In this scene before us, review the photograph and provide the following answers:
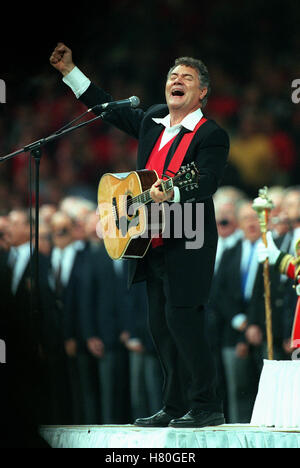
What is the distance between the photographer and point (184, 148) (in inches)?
158

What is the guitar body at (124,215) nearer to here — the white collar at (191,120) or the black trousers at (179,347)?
the black trousers at (179,347)

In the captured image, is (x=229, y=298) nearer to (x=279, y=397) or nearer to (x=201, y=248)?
(x=279, y=397)

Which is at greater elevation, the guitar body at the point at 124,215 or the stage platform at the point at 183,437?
the guitar body at the point at 124,215

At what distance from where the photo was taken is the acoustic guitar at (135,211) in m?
3.78

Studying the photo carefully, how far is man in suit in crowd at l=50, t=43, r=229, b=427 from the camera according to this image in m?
3.93

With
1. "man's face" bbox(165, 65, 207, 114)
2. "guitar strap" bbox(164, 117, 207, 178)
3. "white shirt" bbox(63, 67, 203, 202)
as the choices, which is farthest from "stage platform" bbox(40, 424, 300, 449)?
"man's face" bbox(165, 65, 207, 114)

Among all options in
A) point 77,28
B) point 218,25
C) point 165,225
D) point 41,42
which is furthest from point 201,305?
point 218,25

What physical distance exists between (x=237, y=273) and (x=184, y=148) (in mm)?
2413

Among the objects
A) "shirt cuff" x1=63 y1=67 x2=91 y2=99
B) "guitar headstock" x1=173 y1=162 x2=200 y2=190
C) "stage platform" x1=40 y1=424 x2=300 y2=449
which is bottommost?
"stage platform" x1=40 y1=424 x2=300 y2=449

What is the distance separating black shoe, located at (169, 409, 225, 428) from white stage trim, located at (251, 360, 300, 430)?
1.14 ft

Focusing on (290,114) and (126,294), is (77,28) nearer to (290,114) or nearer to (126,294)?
(290,114)

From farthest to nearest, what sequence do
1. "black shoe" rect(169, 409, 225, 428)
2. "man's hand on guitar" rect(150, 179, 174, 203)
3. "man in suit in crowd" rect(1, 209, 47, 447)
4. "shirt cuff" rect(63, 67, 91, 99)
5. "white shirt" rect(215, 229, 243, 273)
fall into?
"white shirt" rect(215, 229, 243, 273)
"man in suit in crowd" rect(1, 209, 47, 447)
"shirt cuff" rect(63, 67, 91, 99)
"black shoe" rect(169, 409, 225, 428)
"man's hand on guitar" rect(150, 179, 174, 203)

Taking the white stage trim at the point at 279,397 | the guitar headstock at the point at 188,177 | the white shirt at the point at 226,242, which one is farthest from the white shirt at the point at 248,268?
the guitar headstock at the point at 188,177

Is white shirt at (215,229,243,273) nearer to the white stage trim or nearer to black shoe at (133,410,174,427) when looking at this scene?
the white stage trim
